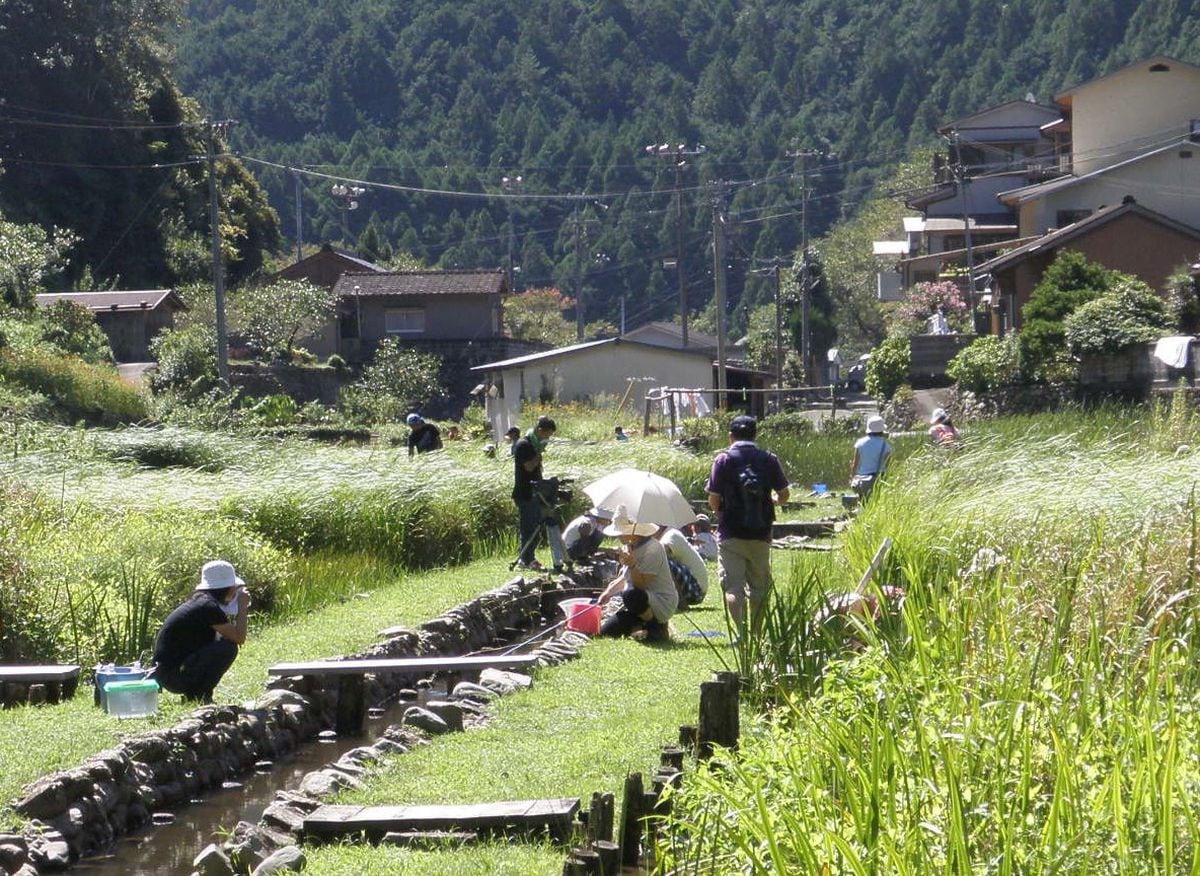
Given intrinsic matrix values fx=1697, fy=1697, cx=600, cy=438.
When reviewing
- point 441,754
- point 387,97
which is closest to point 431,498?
point 441,754

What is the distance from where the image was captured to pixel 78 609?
42.7 ft

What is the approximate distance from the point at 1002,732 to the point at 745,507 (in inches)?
264

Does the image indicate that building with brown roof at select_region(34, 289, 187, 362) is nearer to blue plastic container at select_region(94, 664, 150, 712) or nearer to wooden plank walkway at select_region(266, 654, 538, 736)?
wooden plank walkway at select_region(266, 654, 538, 736)

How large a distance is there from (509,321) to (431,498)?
6255 centimetres

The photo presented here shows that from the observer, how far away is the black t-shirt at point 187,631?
11086mm

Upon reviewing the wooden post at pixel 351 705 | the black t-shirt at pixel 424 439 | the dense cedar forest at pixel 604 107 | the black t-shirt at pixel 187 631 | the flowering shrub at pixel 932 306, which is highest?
the dense cedar forest at pixel 604 107

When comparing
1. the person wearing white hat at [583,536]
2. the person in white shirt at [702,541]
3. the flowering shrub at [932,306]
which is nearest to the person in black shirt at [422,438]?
the person wearing white hat at [583,536]

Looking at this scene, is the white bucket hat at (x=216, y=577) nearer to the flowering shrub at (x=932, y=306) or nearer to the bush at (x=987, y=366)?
the bush at (x=987, y=366)

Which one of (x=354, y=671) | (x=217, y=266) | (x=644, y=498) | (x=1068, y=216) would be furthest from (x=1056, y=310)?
(x=354, y=671)

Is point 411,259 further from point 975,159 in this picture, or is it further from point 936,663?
point 936,663

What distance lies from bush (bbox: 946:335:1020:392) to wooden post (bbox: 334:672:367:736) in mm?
29781

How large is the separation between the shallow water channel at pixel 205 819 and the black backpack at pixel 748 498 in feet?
10.2

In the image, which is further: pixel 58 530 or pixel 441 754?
pixel 58 530

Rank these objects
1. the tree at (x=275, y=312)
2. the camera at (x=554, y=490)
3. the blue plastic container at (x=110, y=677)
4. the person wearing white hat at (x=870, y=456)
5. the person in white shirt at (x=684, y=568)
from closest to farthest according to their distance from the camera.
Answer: the blue plastic container at (x=110, y=677)
the person in white shirt at (x=684, y=568)
the camera at (x=554, y=490)
the person wearing white hat at (x=870, y=456)
the tree at (x=275, y=312)
